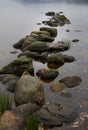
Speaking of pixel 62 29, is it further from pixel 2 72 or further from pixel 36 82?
pixel 36 82

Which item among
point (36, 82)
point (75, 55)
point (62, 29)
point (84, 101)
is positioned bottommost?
point (62, 29)

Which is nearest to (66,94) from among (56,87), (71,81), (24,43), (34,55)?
(56,87)

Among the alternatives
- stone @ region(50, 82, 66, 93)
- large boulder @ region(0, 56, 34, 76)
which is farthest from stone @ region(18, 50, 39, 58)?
stone @ region(50, 82, 66, 93)

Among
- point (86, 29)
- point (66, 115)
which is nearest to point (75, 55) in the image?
point (66, 115)

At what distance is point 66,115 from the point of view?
12602mm

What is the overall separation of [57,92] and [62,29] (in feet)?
73.1

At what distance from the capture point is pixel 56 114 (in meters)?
12.6

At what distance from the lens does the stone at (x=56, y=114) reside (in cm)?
1230

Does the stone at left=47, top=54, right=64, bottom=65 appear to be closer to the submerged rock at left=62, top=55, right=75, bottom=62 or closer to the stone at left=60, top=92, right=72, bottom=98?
the submerged rock at left=62, top=55, right=75, bottom=62

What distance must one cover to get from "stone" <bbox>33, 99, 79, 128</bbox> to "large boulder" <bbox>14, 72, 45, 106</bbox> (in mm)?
713

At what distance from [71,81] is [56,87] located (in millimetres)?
1063

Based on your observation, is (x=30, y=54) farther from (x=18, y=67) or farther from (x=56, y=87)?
(x=56, y=87)

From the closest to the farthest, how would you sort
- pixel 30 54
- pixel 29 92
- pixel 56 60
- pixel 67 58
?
pixel 29 92 → pixel 56 60 → pixel 67 58 → pixel 30 54

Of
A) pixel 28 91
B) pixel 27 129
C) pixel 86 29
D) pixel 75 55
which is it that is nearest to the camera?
pixel 27 129
